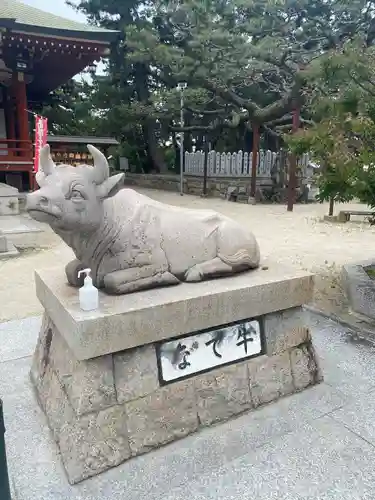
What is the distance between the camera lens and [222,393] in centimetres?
252

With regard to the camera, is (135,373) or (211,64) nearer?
(135,373)

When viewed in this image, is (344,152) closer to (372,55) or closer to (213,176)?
(372,55)

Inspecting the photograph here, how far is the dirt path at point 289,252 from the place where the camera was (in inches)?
188

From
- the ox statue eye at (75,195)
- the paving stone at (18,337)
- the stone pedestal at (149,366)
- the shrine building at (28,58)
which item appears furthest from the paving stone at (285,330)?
the shrine building at (28,58)

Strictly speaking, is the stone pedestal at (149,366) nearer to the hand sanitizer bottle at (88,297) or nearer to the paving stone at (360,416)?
the hand sanitizer bottle at (88,297)

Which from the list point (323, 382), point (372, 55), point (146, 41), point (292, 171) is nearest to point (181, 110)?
point (146, 41)

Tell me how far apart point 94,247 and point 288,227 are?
26.2ft

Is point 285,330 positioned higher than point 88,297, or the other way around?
point 88,297

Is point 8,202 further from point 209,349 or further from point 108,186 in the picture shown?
point 209,349

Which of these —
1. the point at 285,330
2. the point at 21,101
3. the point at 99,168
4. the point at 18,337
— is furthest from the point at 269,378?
the point at 21,101

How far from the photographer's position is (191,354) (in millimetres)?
2445

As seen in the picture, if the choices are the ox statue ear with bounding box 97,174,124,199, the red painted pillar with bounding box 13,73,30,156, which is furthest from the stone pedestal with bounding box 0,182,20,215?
the ox statue ear with bounding box 97,174,124,199

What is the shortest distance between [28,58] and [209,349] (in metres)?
11.0

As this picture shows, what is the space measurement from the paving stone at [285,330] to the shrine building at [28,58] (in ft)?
30.3
